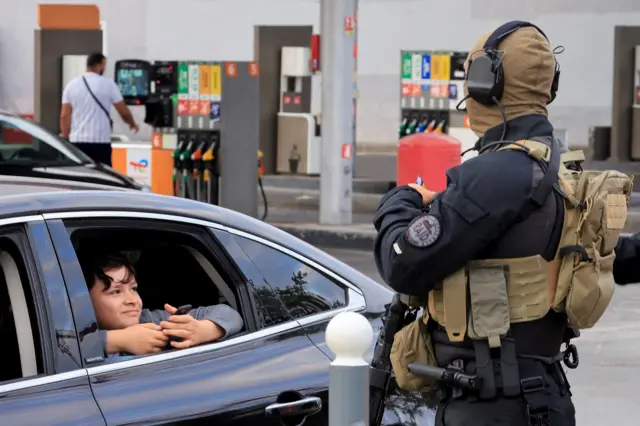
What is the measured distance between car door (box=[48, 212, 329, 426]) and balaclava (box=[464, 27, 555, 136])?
0.92 m

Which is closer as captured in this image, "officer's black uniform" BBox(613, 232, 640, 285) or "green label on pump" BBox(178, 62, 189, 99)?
"officer's black uniform" BBox(613, 232, 640, 285)

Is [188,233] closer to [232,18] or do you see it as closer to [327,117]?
[327,117]

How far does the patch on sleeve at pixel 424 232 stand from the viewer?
3.70m

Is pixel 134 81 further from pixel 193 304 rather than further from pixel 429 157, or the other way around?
pixel 193 304

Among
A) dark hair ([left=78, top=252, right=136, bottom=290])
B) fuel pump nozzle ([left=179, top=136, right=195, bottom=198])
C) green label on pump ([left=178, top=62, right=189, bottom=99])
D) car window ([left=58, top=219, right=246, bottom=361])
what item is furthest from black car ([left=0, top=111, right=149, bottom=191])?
dark hair ([left=78, top=252, right=136, bottom=290])

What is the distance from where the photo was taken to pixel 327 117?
1609 centimetres

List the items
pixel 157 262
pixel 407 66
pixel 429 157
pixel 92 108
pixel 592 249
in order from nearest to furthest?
pixel 592 249 → pixel 157 262 → pixel 92 108 → pixel 429 157 → pixel 407 66

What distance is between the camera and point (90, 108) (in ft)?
50.1

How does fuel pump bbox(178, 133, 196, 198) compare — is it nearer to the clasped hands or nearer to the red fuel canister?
the red fuel canister

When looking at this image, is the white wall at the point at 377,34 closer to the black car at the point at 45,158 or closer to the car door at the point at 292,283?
the black car at the point at 45,158

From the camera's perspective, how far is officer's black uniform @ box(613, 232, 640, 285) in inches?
161

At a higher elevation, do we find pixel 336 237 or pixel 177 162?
pixel 177 162

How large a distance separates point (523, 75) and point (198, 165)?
40.5 ft

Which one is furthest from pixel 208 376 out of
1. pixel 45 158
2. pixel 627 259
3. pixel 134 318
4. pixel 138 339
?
pixel 45 158
